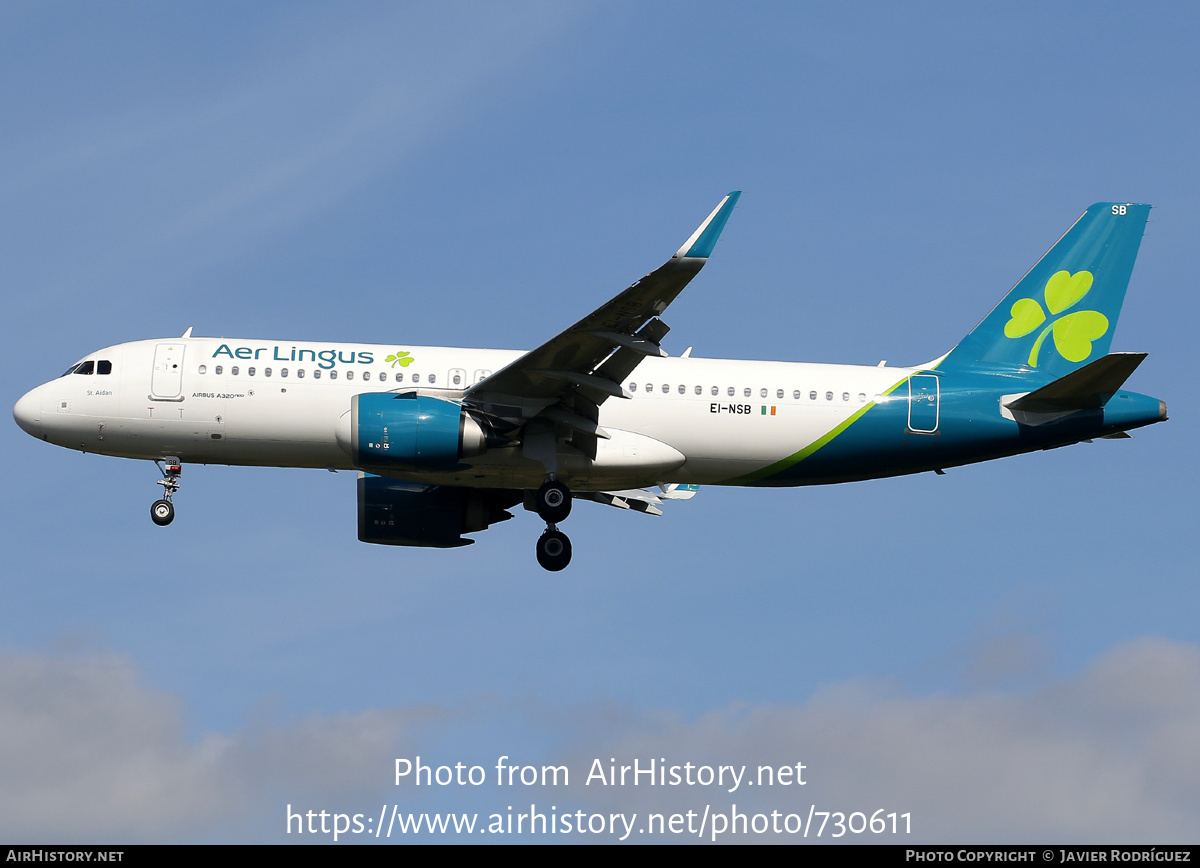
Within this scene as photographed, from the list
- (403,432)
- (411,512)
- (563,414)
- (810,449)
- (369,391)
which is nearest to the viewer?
(403,432)

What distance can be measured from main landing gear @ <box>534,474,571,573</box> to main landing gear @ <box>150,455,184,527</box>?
8.31m

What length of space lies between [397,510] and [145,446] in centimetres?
612

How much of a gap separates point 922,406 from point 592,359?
26.4 ft

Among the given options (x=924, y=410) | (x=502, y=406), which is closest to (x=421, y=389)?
(x=502, y=406)

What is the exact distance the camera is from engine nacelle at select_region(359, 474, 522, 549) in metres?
37.9

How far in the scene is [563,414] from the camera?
113 ft

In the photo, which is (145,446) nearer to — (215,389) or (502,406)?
(215,389)

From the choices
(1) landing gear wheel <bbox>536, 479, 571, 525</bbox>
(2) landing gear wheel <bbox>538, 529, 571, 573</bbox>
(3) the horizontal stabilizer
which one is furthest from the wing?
(3) the horizontal stabilizer

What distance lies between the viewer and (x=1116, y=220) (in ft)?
128

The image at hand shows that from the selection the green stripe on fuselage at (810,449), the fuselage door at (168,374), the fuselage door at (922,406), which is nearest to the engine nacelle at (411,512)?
the fuselage door at (168,374)

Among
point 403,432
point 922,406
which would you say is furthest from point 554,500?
point 922,406

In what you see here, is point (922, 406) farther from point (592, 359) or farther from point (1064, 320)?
point (592, 359)

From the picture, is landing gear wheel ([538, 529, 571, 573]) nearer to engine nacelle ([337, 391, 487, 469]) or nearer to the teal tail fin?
engine nacelle ([337, 391, 487, 469])

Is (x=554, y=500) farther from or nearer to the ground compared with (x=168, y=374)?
nearer to the ground
